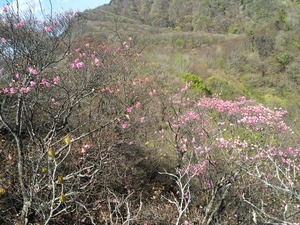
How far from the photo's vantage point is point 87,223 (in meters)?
5.29

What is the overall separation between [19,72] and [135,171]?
10.0 feet

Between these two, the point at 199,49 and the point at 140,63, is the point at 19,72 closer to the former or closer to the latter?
the point at 140,63

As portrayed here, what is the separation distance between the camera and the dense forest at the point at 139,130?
11.6ft

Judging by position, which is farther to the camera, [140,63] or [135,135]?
[140,63]

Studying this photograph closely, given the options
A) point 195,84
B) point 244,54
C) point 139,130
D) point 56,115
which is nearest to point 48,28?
point 56,115

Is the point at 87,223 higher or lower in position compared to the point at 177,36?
lower

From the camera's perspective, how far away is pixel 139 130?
25.8 ft

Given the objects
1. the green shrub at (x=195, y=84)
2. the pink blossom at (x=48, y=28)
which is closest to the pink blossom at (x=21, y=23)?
the pink blossom at (x=48, y=28)

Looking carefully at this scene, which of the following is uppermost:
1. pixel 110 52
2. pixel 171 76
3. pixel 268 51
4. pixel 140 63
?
pixel 110 52

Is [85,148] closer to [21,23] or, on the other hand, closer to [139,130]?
[139,130]

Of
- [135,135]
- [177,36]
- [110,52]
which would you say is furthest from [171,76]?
[177,36]

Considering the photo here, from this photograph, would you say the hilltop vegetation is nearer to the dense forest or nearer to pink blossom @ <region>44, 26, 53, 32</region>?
the dense forest

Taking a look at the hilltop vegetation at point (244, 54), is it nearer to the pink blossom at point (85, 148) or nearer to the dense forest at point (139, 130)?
the dense forest at point (139, 130)

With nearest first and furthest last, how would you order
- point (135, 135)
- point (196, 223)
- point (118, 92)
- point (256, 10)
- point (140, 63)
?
point (196, 223) → point (135, 135) → point (118, 92) → point (140, 63) → point (256, 10)
